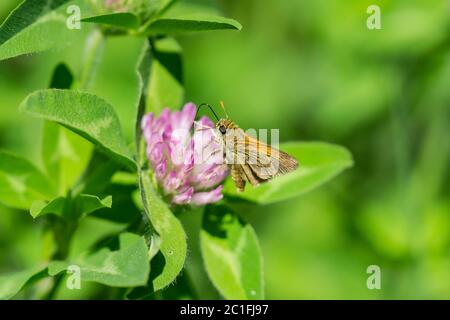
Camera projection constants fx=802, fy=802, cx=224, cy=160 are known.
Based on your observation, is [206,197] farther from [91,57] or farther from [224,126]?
[91,57]

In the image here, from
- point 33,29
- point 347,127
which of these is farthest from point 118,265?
point 347,127

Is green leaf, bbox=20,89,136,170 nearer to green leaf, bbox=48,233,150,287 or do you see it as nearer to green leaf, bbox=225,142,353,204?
green leaf, bbox=48,233,150,287

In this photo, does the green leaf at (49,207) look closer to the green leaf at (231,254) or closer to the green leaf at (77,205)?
the green leaf at (77,205)

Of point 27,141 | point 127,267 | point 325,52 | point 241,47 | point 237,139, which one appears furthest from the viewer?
point 241,47

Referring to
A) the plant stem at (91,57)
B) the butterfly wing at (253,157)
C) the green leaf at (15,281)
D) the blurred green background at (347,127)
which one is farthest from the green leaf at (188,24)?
the blurred green background at (347,127)
